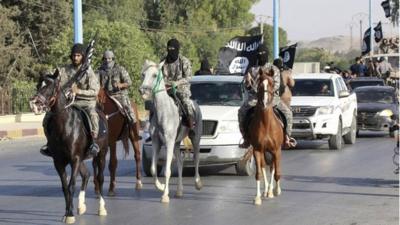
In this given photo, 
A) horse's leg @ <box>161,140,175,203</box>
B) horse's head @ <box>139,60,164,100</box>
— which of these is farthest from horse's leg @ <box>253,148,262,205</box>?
horse's head @ <box>139,60,164,100</box>

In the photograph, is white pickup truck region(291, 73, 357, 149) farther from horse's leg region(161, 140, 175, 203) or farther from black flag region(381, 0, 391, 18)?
black flag region(381, 0, 391, 18)

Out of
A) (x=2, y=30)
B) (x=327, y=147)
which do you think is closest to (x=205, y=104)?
(x=327, y=147)

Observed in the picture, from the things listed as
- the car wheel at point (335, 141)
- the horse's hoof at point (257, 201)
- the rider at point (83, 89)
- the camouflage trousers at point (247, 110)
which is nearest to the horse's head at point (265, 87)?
the camouflage trousers at point (247, 110)

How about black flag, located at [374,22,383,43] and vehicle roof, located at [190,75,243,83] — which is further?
black flag, located at [374,22,383,43]

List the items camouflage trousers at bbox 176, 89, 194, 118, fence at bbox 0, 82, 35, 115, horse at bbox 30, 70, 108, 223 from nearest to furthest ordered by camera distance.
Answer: horse at bbox 30, 70, 108, 223, camouflage trousers at bbox 176, 89, 194, 118, fence at bbox 0, 82, 35, 115

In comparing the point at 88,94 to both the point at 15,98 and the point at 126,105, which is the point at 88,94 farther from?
the point at 15,98

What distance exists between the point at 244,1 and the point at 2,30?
3813 centimetres

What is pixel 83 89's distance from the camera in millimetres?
11156

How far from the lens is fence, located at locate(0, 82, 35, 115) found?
3459 cm

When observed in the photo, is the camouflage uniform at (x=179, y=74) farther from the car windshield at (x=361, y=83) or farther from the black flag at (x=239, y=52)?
the car windshield at (x=361, y=83)

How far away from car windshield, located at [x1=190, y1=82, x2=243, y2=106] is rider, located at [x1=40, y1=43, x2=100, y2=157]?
4.99m

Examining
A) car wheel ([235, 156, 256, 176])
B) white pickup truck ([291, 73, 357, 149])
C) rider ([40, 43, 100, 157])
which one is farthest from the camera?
white pickup truck ([291, 73, 357, 149])

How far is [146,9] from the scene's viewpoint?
75625 mm

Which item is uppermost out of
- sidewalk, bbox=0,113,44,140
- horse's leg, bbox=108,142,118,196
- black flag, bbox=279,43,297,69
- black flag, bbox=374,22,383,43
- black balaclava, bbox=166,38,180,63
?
black flag, bbox=374,22,383,43
